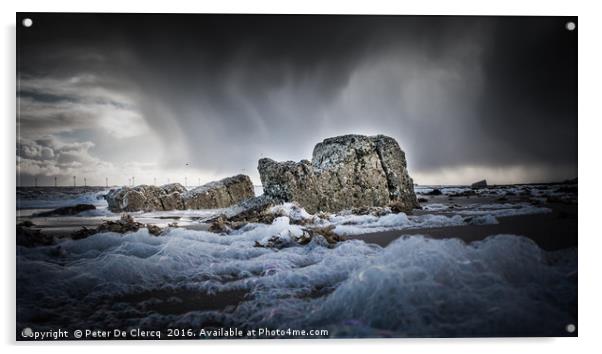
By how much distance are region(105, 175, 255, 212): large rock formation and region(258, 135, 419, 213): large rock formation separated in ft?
1.01

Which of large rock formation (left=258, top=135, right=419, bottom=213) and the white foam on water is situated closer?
the white foam on water

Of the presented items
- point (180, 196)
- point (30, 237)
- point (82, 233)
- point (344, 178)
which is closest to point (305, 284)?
point (344, 178)

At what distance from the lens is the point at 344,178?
14.3ft

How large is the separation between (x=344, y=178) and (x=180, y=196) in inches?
73.1

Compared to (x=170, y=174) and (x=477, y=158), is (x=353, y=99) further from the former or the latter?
(x=170, y=174)

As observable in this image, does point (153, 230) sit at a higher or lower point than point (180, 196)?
lower

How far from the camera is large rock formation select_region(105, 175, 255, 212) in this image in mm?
3920

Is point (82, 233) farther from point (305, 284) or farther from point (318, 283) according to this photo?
point (318, 283)

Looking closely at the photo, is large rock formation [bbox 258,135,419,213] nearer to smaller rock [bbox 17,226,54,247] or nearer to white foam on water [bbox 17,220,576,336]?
white foam on water [bbox 17,220,576,336]

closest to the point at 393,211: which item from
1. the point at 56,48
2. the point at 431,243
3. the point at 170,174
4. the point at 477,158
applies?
the point at 431,243

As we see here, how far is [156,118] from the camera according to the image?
3904 mm

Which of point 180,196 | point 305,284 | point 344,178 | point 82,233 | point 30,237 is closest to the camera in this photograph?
point 305,284

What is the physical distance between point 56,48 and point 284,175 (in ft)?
8.75

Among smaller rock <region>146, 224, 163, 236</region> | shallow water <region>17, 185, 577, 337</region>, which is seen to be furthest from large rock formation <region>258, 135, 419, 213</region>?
smaller rock <region>146, 224, 163, 236</region>
